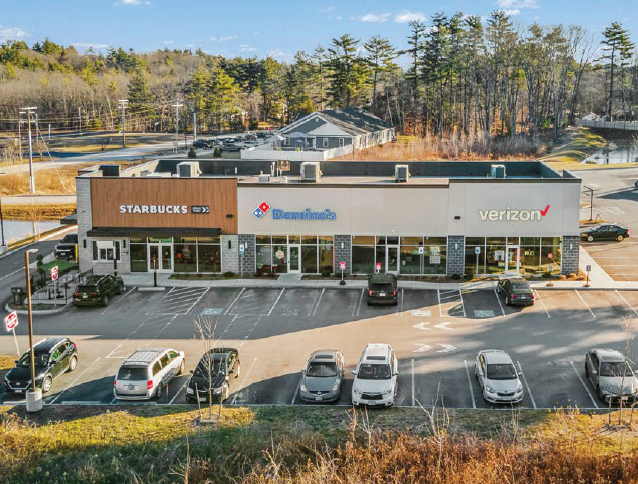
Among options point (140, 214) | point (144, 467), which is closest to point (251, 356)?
point (144, 467)

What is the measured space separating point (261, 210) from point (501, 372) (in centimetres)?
2212

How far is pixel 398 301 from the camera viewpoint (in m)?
41.1

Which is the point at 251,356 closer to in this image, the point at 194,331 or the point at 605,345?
the point at 194,331

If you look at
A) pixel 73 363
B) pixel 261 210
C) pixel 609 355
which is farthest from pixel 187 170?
pixel 609 355

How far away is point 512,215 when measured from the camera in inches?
1777

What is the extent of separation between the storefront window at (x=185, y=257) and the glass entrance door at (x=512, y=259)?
19583 mm

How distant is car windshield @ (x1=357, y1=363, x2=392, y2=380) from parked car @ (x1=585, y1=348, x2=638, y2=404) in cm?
788

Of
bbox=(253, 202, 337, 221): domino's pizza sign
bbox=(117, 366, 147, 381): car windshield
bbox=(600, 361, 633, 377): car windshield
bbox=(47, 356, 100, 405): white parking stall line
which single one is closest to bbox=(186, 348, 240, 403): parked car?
bbox=(117, 366, 147, 381): car windshield

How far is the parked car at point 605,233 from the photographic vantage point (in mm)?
55250

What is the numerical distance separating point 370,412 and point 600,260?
1142 inches

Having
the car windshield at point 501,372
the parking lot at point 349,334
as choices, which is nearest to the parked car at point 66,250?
the parking lot at point 349,334

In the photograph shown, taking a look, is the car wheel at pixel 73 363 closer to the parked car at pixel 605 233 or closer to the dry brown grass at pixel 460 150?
the parked car at pixel 605 233

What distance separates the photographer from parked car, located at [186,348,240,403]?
27562 millimetres

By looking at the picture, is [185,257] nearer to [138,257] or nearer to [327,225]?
[138,257]
